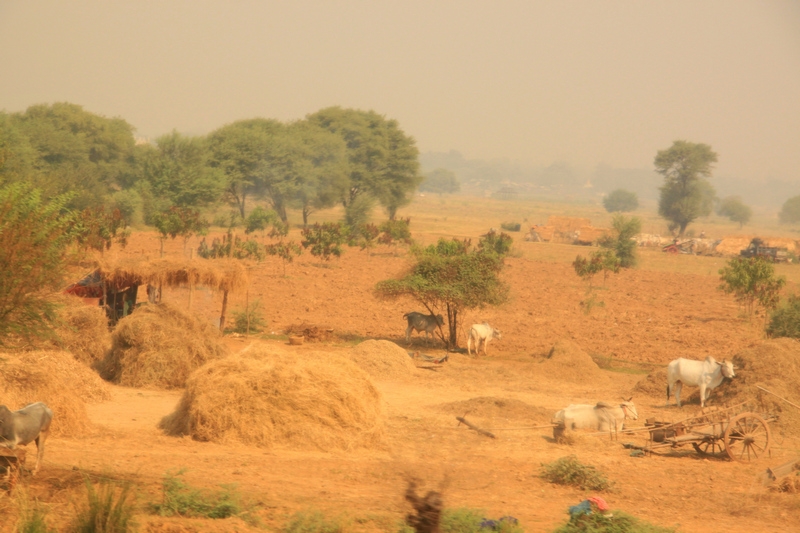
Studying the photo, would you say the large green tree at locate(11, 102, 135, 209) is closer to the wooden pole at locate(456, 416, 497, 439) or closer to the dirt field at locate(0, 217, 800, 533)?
the dirt field at locate(0, 217, 800, 533)

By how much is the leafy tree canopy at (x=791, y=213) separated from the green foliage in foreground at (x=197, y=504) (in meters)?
145

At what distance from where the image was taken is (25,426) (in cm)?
827

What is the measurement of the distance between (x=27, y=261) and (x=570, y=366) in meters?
13.2

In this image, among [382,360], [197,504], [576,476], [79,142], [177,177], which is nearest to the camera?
[197,504]

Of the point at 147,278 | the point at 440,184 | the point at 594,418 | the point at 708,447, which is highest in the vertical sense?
the point at 440,184

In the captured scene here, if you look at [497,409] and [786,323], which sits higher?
[786,323]

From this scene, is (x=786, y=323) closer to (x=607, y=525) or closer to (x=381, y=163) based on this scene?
(x=607, y=525)

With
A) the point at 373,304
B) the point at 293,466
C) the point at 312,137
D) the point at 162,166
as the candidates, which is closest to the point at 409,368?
the point at 293,466

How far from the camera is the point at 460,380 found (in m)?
17.6

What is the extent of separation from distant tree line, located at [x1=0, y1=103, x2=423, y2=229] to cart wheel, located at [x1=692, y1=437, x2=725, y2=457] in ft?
105

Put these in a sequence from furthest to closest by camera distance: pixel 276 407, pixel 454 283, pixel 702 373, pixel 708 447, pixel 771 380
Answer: pixel 454 283 → pixel 702 373 → pixel 771 380 → pixel 708 447 → pixel 276 407

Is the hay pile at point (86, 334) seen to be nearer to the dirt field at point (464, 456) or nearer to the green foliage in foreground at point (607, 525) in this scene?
the dirt field at point (464, 456)

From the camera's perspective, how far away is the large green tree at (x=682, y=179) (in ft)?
268

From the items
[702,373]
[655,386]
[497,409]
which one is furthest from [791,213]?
[497,409]
